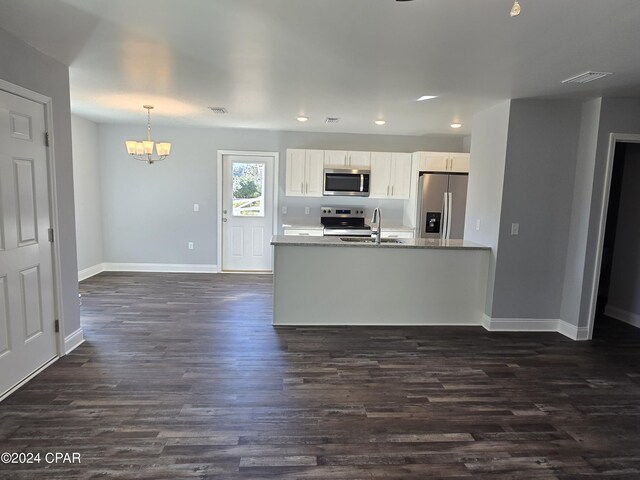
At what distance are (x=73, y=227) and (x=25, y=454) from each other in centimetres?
191

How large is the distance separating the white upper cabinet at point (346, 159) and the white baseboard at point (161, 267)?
2.64 metres

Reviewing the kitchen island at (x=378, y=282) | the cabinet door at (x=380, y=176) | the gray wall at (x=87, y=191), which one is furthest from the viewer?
the cabinet door at (x=380, y=176)

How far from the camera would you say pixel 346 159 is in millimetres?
6086

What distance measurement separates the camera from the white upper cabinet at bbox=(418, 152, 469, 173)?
5887mm

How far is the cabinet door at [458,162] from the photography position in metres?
5.90

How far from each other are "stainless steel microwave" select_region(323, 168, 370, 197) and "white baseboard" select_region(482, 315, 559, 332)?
289 cm

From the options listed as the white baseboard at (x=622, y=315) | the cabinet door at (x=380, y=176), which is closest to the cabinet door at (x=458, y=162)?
the cabinet door at (x=380, y=176)

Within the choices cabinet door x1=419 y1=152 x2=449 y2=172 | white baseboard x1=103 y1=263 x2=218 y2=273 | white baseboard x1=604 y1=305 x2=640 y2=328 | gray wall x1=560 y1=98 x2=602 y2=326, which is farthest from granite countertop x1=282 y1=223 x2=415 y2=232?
white baseboard x1=604 y1=305 x2=640 y2=328

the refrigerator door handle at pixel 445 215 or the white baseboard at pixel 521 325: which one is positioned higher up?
the refrigerator door handle at pixel 445 215

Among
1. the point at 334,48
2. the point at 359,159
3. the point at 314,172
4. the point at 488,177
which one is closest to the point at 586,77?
the point at 488,177

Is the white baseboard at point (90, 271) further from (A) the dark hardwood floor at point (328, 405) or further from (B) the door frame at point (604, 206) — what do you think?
(B) the door frame at point (604, 206)

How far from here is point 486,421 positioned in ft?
7.90

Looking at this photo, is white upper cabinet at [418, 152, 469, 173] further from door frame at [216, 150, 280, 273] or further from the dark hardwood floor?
the dark hardwood floor

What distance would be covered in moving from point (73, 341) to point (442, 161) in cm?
527
